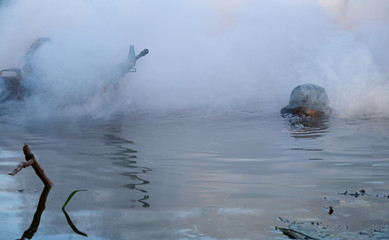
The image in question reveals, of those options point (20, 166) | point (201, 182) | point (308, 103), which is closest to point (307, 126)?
point (308, 103)

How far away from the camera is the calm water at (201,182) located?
321cm

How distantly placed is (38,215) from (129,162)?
6.34 ft

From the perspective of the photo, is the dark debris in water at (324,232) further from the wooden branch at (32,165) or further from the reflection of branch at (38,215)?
the wooden branch at (32,165)

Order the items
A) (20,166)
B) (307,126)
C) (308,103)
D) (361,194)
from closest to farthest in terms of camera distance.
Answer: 1. (20,166)
2. (361,194)
3. (307,126)
4. (308,103)

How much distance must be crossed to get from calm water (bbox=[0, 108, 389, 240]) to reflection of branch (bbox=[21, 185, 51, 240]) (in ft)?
0.11

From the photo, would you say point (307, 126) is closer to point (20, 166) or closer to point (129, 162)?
point (129, 162)

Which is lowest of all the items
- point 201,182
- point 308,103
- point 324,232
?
point 324,232

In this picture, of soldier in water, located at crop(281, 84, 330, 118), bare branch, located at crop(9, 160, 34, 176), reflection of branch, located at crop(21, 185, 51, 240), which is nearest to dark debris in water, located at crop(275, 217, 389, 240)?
reflection of branch, located at crop(21, 185, 51, 240)

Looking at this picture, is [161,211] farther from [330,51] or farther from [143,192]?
[330,51]

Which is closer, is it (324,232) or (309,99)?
(324,232)

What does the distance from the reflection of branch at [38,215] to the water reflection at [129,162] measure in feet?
2.02

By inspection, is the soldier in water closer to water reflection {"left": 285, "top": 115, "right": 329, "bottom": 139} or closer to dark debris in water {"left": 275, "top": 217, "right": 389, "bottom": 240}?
water reflection {"left": 285, "top": 115, "right": 329, "bottom": 139}

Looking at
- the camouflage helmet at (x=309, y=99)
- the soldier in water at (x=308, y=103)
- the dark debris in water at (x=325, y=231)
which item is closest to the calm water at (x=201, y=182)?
the dark debris in water at (x=325, y=231)

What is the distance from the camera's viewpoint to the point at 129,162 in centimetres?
537
